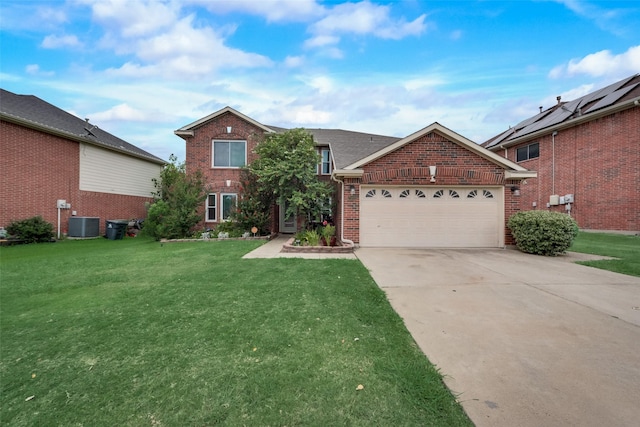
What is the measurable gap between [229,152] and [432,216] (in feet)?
33.8

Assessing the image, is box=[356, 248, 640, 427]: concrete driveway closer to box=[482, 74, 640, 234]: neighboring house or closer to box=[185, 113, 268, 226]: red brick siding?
box=[185, 113, 268, 226]: red brick siding

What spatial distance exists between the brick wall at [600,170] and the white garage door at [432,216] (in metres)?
8.61

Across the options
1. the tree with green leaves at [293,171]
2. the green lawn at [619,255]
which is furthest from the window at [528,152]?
the tree with green leaves at [293,171]

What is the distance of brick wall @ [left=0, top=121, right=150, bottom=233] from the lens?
10867 millimetres

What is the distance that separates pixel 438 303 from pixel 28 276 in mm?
8013

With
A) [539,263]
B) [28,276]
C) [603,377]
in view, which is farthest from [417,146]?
[28,276]

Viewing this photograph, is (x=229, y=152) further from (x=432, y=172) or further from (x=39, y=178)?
(x=432, y=172)

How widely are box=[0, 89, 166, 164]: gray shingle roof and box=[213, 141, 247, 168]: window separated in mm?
5590

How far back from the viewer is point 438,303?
13.4 feet

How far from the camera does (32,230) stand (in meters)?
11.0

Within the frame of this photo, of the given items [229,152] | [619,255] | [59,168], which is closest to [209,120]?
[229,152]

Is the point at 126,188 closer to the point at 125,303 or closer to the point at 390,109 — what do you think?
the point at 125,303

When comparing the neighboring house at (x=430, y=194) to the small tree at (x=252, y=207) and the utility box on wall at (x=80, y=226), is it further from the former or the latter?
the utility box on wall at (x=80, y=226)

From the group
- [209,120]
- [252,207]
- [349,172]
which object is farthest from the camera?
[209,120]
